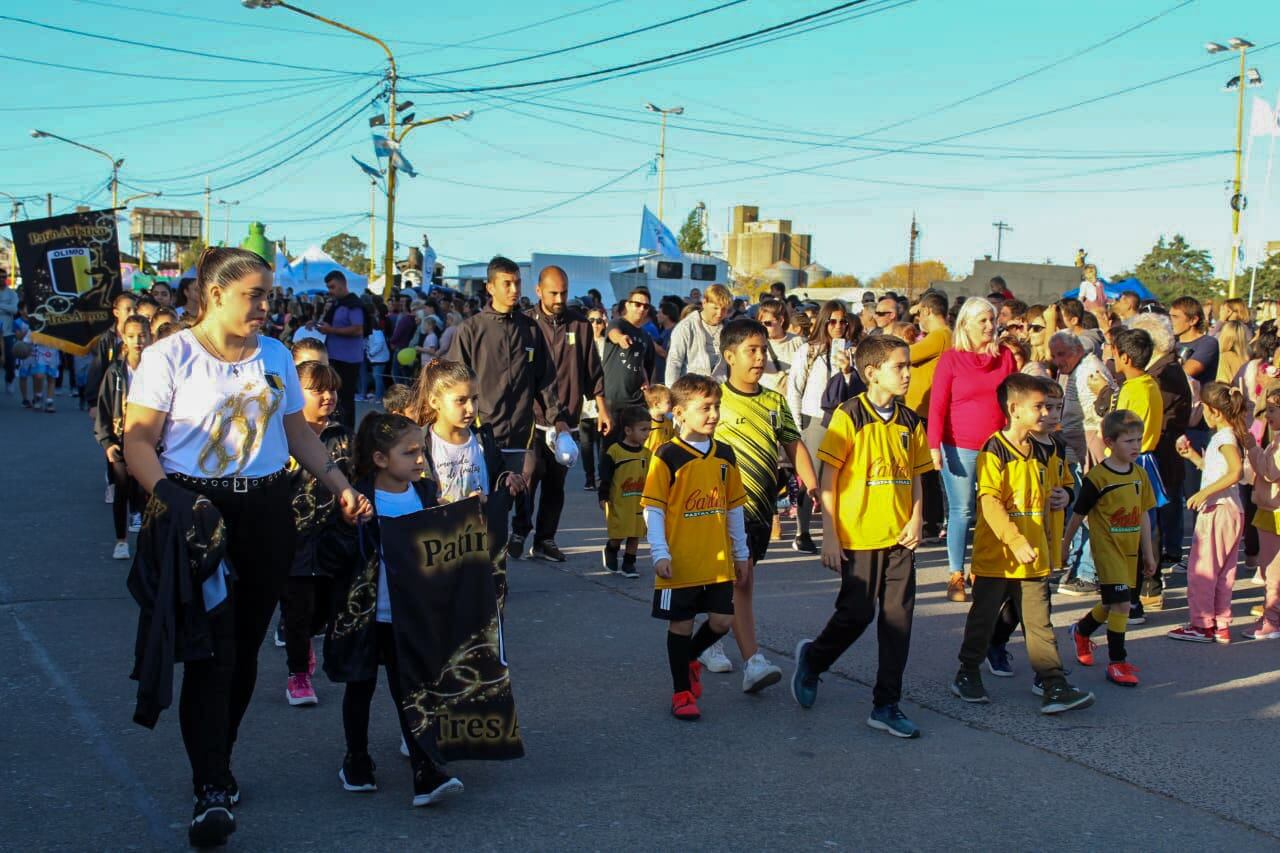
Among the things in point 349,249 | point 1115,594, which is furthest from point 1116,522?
point 349,249

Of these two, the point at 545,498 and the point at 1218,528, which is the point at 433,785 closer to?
the point at 545,498

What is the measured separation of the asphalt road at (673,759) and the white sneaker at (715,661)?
74 mm

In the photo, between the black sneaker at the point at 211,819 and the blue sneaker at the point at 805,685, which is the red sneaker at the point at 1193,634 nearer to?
the blue sneaker at the point at 805,685

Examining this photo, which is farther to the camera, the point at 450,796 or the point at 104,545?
the point at 104,545

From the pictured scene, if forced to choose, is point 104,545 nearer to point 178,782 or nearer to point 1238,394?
point 178,782

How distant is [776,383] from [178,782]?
579 centimetres

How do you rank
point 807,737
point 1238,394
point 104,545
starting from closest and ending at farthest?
point 807,737 < point 1238,394 < point 104,545

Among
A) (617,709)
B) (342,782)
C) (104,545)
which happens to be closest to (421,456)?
(342,782)

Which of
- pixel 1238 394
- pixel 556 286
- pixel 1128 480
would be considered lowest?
pixel 1128 480

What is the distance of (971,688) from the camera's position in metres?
5.80

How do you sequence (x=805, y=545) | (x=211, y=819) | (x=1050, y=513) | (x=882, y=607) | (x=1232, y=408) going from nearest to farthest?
(x=211, y=819) < (x=882, y=607) < (x=1050, y=513) < (x=1232, y=408) < (x=805, y=545)

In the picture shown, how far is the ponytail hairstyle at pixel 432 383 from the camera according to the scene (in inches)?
210

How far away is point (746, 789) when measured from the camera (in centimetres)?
461

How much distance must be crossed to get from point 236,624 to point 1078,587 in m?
6.25
